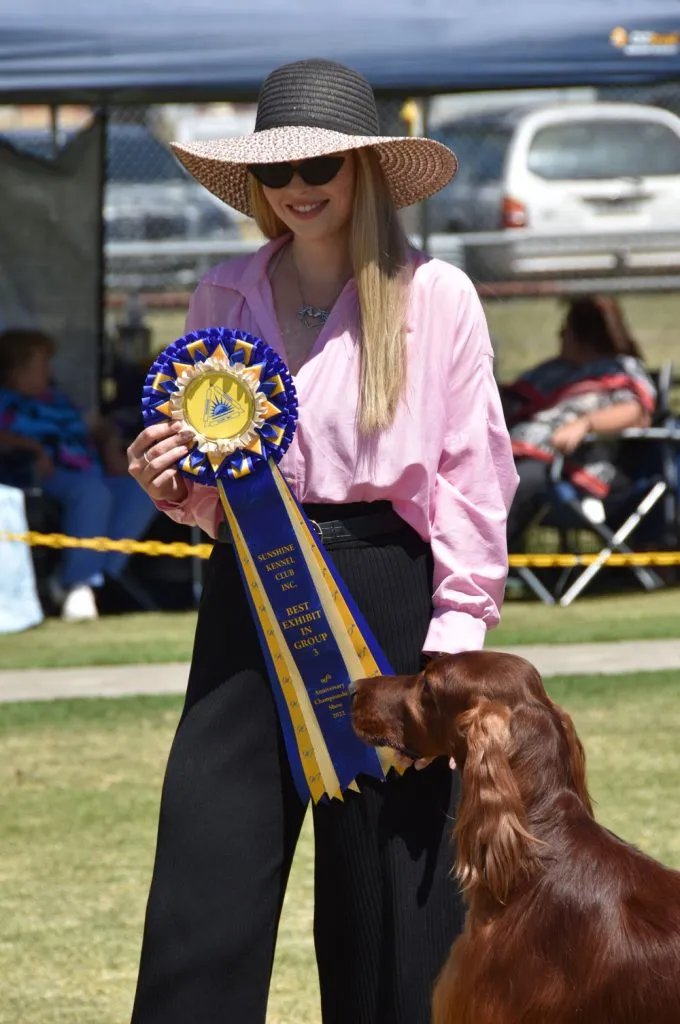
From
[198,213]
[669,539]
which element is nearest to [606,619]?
[669,539]

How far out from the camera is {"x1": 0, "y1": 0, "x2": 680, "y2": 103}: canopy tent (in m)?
9.21

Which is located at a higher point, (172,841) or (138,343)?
(172,841)

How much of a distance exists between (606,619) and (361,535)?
6170mm

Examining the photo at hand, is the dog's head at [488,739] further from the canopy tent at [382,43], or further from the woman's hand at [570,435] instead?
the canopy tent at [382,43]

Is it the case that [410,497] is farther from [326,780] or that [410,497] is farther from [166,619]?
[166,619]

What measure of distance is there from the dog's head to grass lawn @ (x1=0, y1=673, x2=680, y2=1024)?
1.41m

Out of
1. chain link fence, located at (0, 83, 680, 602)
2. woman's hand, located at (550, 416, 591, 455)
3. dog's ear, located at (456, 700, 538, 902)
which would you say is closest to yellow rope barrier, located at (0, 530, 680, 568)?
woman's hand, located at (550, 416, 591, 455)

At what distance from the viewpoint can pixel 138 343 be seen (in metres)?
13.3

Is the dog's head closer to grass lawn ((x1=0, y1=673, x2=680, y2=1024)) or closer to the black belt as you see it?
the black belt

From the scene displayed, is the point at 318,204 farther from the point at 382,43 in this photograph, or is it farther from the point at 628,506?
the point at 628,506

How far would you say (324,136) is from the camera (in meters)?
3.25

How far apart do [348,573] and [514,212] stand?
15.7 meters

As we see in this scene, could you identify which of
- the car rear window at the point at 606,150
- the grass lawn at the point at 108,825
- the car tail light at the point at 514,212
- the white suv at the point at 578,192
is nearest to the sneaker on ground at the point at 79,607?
the grass lawn at the point at 108,825

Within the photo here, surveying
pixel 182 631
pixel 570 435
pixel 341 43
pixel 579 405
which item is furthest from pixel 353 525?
pixel 579 405
